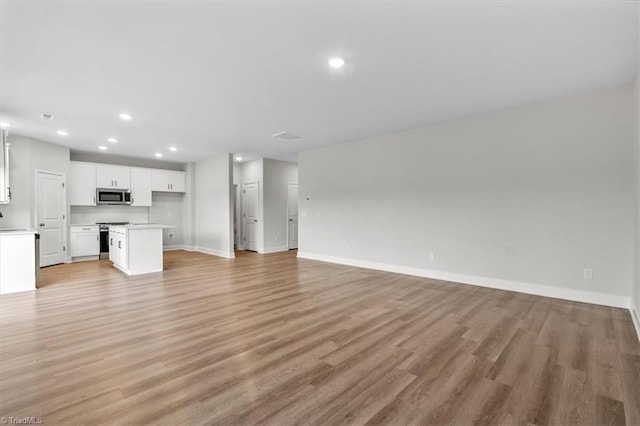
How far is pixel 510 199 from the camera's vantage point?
438 cm

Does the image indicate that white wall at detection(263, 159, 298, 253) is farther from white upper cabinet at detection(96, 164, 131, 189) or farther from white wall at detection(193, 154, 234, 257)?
white upper cabinet at detection(96, 164, 131, 189)

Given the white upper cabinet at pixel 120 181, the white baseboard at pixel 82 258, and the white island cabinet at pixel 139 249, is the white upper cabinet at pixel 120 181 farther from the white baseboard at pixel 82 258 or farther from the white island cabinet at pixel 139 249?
the white island cabinet at pixel 139 249

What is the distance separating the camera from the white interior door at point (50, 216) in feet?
20.7

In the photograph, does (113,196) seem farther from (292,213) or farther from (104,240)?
(292,213)

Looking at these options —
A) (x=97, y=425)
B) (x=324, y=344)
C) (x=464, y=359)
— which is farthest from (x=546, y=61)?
(x=97, y=425)

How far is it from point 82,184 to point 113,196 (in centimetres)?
70

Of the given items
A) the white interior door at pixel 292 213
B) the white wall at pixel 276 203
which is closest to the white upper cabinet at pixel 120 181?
the white wall at pixel 276 203

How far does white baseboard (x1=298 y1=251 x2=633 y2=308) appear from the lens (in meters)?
3.68

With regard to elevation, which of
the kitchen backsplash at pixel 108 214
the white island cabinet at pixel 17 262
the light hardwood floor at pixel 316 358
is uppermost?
the kitchen backsplash at pixel 108 214

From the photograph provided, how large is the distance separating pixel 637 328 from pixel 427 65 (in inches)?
131

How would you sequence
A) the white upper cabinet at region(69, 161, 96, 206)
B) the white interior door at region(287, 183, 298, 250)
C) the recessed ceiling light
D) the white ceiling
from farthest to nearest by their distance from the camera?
the white interior door at region(287, 183, 298, 250) → the white upper cabinet at region(69, 161, 96, 206) → the recessed ceiling light → the white ceiling

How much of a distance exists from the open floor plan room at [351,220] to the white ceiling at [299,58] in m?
0.03

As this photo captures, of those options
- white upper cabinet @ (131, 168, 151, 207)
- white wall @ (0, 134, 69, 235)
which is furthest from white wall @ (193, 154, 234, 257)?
white wall @ (0, 134, 69, 235)

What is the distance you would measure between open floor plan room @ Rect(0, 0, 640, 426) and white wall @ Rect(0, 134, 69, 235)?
42 mm
